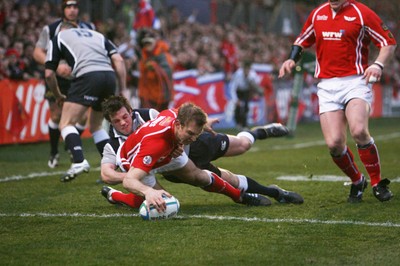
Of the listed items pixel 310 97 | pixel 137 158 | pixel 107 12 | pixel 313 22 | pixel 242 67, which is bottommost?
pixel 310 97

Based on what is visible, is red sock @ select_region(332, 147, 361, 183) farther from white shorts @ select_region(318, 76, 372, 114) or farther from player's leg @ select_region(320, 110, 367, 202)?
white shorts @ select_region(318, 76, 372, 114)

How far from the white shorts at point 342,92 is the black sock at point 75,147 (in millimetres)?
2831

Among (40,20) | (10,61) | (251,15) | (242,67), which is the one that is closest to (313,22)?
(10,61)

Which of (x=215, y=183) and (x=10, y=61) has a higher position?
(x=215, y=183)

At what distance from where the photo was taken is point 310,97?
25922 millimetres

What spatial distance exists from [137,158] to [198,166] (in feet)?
4.12

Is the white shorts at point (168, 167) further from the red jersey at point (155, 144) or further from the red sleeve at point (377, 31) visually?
the red sleeve at point (377, 31)

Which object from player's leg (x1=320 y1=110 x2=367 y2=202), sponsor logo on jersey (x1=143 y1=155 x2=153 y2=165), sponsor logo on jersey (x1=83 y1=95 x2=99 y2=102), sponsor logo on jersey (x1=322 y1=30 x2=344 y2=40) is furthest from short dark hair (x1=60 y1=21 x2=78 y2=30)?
sponsor logo on jersey (x1=143 y1=155 x2=153 y2=165)

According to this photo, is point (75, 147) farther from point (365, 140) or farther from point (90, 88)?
point (365, 140)

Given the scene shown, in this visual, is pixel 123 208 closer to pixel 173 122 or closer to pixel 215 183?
pixel 215 183

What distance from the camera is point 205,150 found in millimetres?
7312

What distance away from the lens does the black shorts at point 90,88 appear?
9125mm

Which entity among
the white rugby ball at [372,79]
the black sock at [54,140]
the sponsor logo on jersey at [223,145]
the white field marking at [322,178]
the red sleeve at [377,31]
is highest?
the red sleeve at [377,31]

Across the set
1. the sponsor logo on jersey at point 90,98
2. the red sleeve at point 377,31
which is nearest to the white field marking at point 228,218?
the red sleeve at point 377,31
